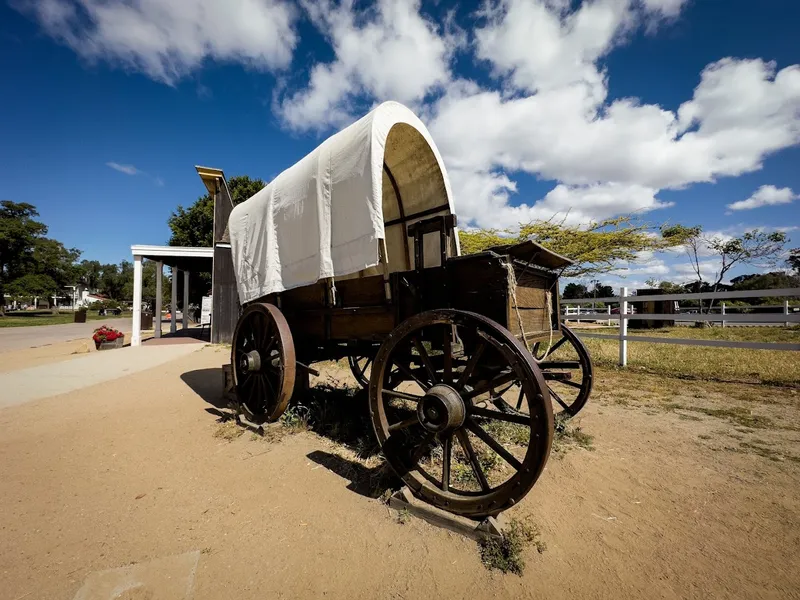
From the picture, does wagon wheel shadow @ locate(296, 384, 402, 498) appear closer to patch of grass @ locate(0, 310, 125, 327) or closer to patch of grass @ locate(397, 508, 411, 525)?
patch of grass @ locate(397, 508, 411, 525)

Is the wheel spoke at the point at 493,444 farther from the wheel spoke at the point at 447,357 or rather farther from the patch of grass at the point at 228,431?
the patch of grass at the point at 228,431

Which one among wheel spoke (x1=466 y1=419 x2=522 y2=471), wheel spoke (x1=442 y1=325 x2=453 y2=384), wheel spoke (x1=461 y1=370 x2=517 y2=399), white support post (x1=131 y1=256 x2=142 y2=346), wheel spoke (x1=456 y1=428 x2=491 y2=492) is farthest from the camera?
white support post (x1=131 y1=256 x2=142 y2=346)

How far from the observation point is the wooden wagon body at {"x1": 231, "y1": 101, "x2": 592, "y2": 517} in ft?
7.11

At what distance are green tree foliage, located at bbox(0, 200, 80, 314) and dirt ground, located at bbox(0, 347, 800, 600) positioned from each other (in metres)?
49.2

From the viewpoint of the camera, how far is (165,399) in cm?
548

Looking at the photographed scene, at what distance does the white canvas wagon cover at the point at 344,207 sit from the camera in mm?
2873

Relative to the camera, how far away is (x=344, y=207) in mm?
3064

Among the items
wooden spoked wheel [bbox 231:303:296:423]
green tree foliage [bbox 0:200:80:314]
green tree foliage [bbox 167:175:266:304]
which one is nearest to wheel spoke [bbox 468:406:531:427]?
wooden spoked wheel [bbox 231:303:296:423]

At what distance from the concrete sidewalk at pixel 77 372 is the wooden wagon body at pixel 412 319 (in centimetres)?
420

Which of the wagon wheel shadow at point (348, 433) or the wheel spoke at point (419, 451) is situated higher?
the wheel spoke at point (419, 451)

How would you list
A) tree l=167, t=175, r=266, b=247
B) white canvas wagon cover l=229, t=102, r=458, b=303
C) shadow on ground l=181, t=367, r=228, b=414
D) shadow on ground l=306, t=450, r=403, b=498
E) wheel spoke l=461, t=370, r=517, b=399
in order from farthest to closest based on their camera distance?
tree l=167, t=175, r=266, b=247, shadow on ground l=181, t=367, r=228, b=414, white canvas wagon cover l=229, t=102, r=458, b=303, shadow on ground l=306, t=450, r=403, b=498, wheel spoke l=461, t=370, r=517, b=399

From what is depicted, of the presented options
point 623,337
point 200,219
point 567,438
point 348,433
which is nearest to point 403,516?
point 348,433

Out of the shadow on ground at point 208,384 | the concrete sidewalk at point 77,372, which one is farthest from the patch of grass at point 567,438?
the concrete sidewalk at point 77,372

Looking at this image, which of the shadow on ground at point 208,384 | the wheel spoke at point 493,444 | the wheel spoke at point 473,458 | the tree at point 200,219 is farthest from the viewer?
the tree at point 200,219
